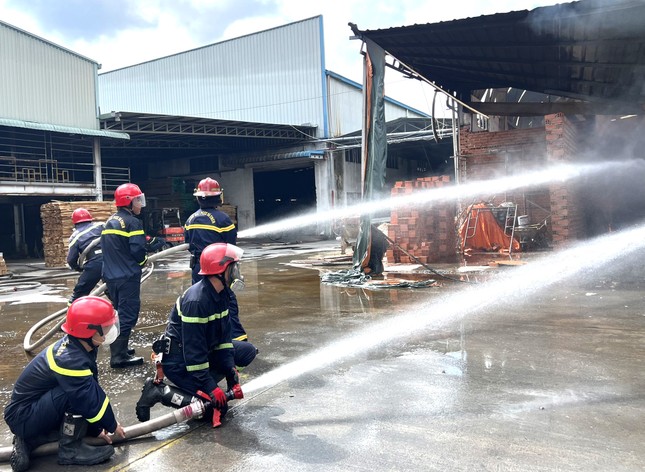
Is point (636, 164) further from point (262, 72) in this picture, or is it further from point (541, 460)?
point (262, 72)

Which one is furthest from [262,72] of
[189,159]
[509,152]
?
[509,152]

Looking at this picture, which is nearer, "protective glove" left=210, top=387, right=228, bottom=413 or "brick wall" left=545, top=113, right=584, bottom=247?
"protective glove" left=210, top=387, right=228, bottom=413

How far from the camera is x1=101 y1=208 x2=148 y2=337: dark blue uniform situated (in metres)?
5.45

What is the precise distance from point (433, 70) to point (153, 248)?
54.2 ft

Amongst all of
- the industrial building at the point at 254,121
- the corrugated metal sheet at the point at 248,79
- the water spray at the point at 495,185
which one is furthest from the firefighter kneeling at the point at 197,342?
the corrugated metal sheet at the point at 248,79

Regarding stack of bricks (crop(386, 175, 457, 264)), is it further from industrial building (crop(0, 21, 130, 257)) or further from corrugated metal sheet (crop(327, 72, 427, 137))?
corrugated metal sheet (crop(327, 72, 427, 137))

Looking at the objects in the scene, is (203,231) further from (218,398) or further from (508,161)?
(508,161)

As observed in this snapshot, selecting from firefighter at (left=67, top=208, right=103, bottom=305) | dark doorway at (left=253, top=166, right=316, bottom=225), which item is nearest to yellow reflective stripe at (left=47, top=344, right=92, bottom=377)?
firefighter at (left=67, top=208, right=103, bottom=305)

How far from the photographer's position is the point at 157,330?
6922 mm

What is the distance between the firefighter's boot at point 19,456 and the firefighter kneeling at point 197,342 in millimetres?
733

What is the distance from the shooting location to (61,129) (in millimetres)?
20781

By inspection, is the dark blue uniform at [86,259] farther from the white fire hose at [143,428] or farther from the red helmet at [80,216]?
the white fire hose at [143,428]

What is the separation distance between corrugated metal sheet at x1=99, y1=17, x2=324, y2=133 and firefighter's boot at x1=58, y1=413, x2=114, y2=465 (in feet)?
87.8

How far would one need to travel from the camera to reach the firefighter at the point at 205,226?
529 cm
